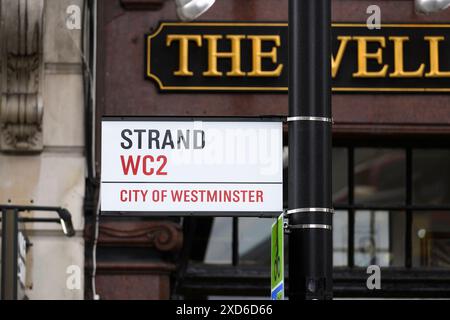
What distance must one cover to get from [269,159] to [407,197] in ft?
20.2

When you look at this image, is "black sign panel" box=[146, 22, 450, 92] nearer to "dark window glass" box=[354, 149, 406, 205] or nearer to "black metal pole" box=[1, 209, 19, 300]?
"dark window glass" box=[354, 149, 406, 205]

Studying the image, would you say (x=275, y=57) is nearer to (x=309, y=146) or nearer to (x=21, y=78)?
(x=21, y=78)

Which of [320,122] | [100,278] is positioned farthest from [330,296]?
[100,278]

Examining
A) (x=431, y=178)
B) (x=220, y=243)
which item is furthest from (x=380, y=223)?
(x=220, y=243)

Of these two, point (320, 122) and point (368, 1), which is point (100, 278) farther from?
point (320, 122)

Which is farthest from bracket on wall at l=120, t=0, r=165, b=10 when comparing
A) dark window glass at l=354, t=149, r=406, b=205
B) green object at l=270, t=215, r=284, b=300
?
green object at l=270, t=215, r=284, b=300

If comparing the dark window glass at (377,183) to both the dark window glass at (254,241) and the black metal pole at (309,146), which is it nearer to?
A: the dark window glass at (254,241)

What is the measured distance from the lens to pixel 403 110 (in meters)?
13.9

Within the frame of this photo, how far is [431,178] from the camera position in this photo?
14.0 meters

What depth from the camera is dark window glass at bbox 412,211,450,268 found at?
13906mm

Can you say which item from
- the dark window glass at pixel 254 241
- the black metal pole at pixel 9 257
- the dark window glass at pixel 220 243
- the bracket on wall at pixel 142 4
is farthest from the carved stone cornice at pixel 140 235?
the bracket on wall at pixel 142 4

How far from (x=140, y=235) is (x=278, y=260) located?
6.44 meters

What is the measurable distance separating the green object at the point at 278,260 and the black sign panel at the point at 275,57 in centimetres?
659

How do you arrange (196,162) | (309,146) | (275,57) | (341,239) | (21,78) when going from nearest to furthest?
(309,146), (196,162), (21,78), (275,57), (341,239)
